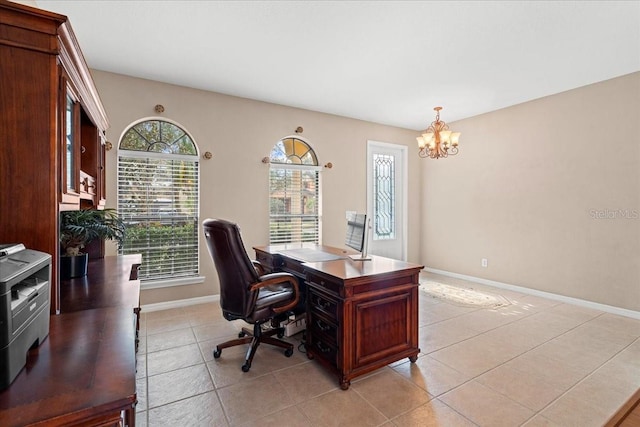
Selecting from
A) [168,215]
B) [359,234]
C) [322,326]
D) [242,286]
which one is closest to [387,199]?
[359,234]

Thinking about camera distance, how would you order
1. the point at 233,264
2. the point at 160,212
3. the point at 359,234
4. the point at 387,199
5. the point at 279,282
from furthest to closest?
1. the point at 387,199
2. the point at 160,212
3. the point at 359,234
4. the point at 279,282
5. the point at 233,264

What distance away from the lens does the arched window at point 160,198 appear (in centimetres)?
354

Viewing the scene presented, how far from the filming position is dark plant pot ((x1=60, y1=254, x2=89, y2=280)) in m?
2.06

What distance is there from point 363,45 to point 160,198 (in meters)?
2.83

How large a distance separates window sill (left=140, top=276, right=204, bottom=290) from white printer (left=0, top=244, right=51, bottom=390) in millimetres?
2770

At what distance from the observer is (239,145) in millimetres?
4109

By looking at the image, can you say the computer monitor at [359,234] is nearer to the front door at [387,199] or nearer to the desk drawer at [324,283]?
the desk drawer at [324,283]

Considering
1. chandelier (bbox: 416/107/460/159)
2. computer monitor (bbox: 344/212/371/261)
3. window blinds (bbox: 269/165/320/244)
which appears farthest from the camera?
window blinds (bbox: 269/165/320/244)

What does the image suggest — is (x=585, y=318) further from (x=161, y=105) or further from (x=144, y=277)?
(x=161, y=105)

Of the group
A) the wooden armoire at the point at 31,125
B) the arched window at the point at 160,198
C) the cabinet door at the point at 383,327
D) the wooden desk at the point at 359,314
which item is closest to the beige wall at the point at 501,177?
the arched window at the point at 160,198

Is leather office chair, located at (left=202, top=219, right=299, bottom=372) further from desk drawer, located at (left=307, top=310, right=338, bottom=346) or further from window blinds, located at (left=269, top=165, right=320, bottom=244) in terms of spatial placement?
window blinds, located at (left=269, top=165, right=320, bottom=244)

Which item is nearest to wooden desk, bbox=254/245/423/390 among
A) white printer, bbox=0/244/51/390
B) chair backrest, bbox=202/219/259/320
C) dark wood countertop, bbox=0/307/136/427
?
chair backrest, bbox=202/219/259/320

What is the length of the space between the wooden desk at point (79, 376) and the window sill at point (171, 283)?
250cm

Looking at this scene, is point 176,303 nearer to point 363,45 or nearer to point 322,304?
point 322,304
